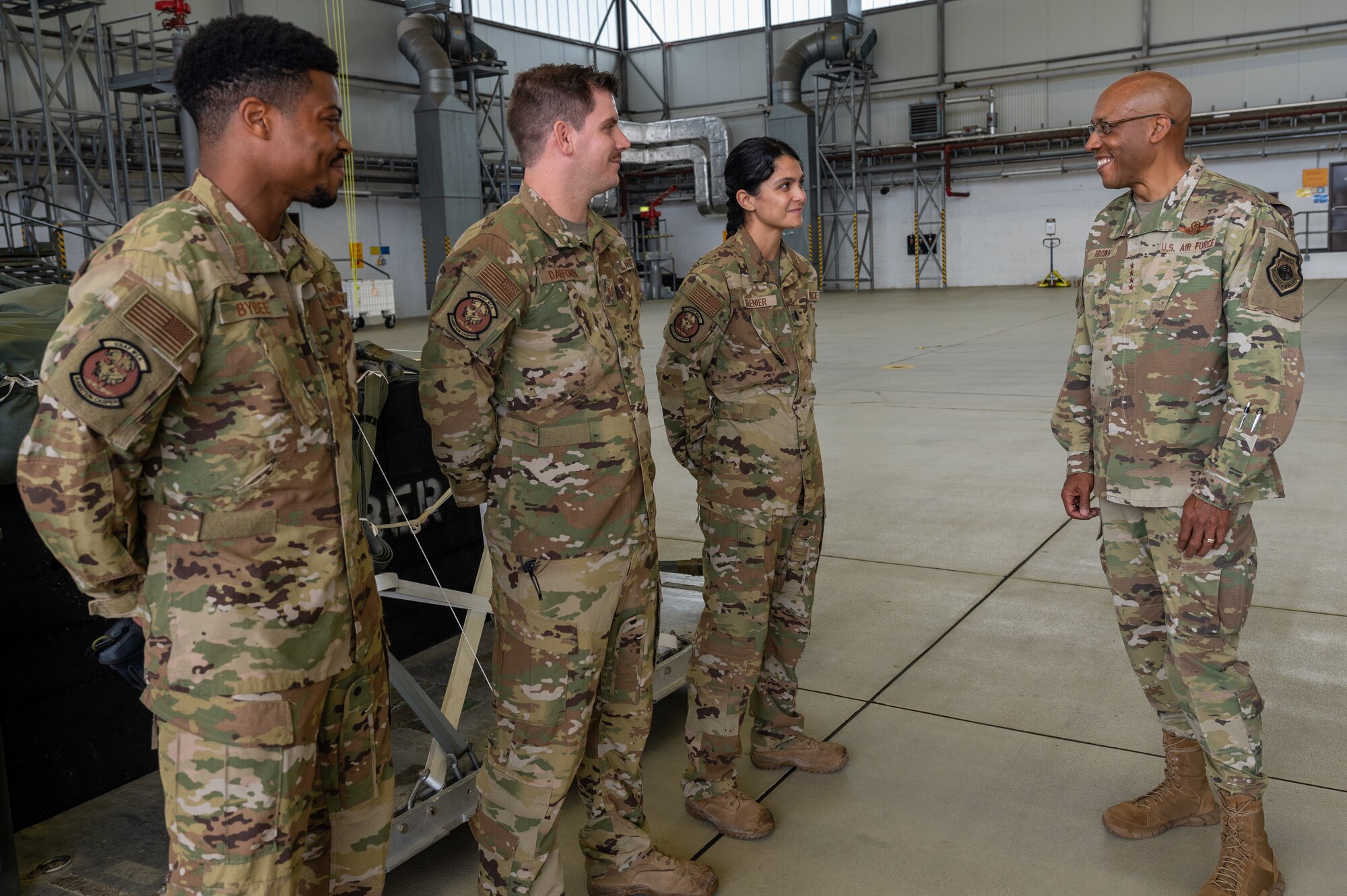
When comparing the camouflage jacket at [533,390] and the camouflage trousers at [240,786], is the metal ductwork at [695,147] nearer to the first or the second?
the camouflage jacket at [533,390]

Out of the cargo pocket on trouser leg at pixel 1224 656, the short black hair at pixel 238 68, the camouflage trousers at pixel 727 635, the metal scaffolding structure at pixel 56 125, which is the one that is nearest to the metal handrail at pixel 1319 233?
the metal scaffolding structure at pixel 56 125

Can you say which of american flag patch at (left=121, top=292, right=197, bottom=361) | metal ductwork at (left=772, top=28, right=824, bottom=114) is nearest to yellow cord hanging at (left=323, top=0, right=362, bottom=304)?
metal ductwork at (left=772, top=28, right=824, bottom=114)

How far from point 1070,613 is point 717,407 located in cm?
219

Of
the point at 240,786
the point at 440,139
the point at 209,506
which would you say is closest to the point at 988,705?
the point at 240,786

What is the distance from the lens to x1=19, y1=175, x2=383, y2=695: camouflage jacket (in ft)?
5.12

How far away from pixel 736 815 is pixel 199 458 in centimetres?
178

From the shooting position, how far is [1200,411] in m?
2.48

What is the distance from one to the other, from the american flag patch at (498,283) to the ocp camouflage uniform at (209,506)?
0.45 meters

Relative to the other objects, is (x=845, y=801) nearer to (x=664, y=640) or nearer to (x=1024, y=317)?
(x=664, y=640)

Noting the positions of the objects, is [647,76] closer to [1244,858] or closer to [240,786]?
[1244,858]

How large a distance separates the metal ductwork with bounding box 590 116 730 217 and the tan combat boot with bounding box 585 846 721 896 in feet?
67.5

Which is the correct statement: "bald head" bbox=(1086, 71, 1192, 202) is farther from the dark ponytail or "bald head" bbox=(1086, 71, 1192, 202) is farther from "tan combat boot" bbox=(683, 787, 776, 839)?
"tan combat boot" bbox=(683, 787, 776, 839)

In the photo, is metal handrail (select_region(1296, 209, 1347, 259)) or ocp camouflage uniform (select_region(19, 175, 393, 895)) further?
metal handrail (select_region(1296, 209, 1347, 259))

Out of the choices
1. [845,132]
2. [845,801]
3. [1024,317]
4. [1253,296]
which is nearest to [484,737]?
[845,801]
